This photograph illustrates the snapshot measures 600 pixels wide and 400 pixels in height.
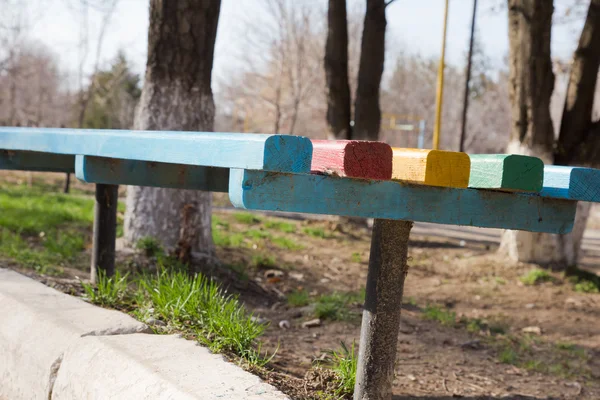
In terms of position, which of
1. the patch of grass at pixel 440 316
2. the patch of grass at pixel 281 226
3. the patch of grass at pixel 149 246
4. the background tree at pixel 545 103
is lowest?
the patch of grass at pixel 440 316

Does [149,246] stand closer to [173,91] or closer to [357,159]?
[173,91]

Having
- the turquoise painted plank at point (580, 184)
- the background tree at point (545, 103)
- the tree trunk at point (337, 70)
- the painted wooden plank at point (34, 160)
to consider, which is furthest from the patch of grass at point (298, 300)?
the tree trunk at point (337, 70)

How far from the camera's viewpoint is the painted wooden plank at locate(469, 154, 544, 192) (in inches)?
91.6

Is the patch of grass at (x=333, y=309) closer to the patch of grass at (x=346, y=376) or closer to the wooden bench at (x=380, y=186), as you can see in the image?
the patch of grass at (x=346, y=376)

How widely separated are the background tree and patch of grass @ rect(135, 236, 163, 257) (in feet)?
13.9

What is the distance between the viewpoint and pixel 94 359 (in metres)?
2.56

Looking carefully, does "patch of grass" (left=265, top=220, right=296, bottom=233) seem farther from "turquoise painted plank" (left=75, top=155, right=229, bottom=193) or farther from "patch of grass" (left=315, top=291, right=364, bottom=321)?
"turquoise painted plank" (left=75, top=155, right=229, bottom=193)

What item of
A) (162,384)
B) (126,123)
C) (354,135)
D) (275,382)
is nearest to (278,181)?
(162,384)

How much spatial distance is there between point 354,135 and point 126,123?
1650cm

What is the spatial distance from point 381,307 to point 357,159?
77 centimetres

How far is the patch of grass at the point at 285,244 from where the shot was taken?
27.4 feet

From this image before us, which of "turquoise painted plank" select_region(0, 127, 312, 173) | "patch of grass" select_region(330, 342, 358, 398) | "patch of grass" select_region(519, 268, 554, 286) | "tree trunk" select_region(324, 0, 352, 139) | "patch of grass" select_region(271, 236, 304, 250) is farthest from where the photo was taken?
"tree trunk" select_region(324, 0, 352, 139)

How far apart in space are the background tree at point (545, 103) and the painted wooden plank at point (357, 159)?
19.9ft

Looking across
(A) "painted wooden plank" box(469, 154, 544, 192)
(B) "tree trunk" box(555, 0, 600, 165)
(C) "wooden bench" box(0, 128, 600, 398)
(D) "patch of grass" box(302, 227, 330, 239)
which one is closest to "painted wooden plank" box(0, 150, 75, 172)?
(C) "wooden bench" box(0, 128, 600, 398)
